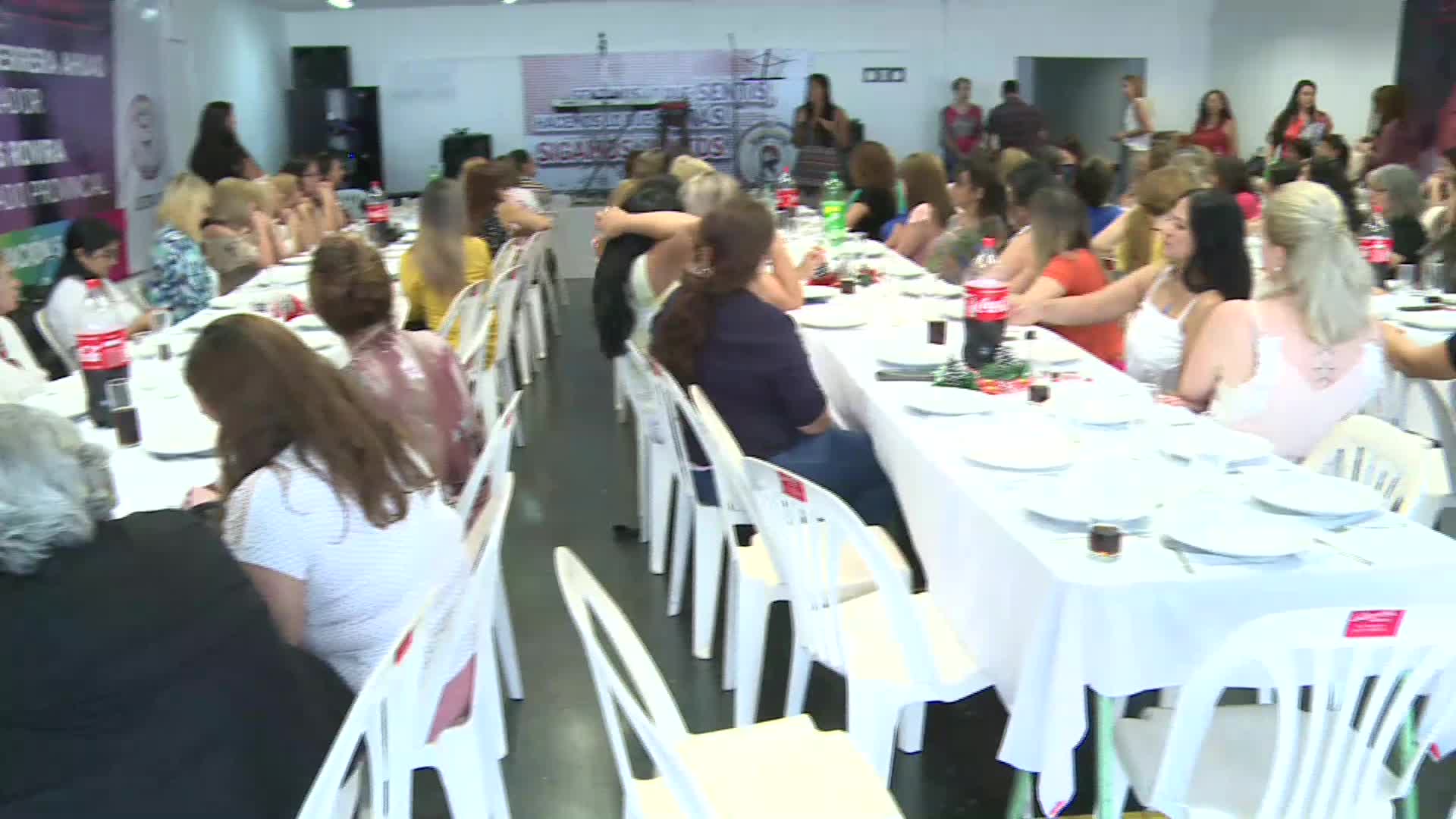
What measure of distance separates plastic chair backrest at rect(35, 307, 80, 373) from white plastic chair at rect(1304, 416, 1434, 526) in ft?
13.5

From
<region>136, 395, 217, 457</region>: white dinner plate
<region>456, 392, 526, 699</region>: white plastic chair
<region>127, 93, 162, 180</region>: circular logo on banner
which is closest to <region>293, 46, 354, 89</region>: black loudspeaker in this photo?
<region>127, 93, 162, 180</region>: circular logo on banner

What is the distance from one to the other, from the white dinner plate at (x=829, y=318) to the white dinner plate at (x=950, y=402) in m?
1.01

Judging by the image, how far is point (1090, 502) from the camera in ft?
7.13

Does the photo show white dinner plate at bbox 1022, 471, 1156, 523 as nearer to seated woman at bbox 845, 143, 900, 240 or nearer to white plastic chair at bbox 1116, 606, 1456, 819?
white plastic chair at bbox 1116, 606, 1456, 819

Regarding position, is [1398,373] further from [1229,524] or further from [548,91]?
[548,91]

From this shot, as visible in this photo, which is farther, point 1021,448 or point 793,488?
point 1021,448

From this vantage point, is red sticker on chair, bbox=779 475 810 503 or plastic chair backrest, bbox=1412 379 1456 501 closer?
red sticker on chair, bbox=779 475 810 503

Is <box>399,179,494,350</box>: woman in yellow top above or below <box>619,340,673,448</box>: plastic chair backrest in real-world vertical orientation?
above

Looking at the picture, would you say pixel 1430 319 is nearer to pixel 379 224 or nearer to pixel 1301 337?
pixel 1301 337

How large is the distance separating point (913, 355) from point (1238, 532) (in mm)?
1478

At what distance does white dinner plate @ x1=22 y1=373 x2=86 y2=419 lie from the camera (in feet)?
10.5

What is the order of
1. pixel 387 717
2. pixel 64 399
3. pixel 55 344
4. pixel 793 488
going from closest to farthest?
pixel 387 717
pixel 793 488
pixel 64 399
pixel 55 344

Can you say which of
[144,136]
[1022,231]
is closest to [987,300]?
[1022,231]

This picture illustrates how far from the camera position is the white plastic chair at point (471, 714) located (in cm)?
170
